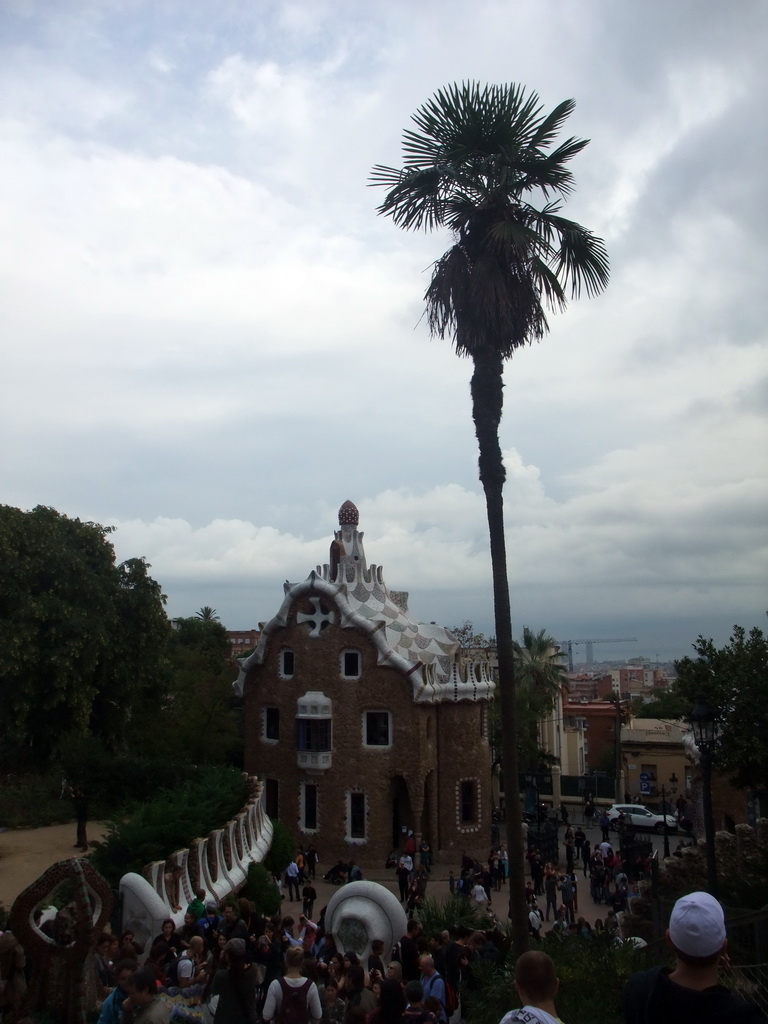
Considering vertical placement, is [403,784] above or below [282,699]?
below

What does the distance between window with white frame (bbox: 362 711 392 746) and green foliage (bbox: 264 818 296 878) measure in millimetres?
5307

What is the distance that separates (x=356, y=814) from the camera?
2872 cm

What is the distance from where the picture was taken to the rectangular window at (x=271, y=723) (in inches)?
1203

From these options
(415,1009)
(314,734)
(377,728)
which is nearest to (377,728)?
(377,728)

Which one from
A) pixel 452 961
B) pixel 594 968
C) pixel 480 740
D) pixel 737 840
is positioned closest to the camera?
pixel 594 968

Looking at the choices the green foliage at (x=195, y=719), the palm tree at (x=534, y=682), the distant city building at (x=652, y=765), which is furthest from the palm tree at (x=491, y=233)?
the distant city building at (x=652, y=765)

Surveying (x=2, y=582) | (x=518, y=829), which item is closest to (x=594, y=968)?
(x=518, y=829)

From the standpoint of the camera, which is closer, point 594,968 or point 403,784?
point 594,968

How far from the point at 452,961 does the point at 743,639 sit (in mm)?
10370

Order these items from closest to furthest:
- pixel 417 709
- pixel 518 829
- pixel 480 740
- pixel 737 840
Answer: pixel 518 829
pixel 737 840
pixel 417 709
pixel 480 740

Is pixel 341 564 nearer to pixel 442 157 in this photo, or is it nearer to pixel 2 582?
pixel 2 582

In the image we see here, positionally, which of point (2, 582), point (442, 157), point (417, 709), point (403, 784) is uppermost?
point (442, 157)

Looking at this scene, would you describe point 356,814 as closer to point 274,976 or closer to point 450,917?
point 450,917

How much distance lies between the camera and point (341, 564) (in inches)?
1220
